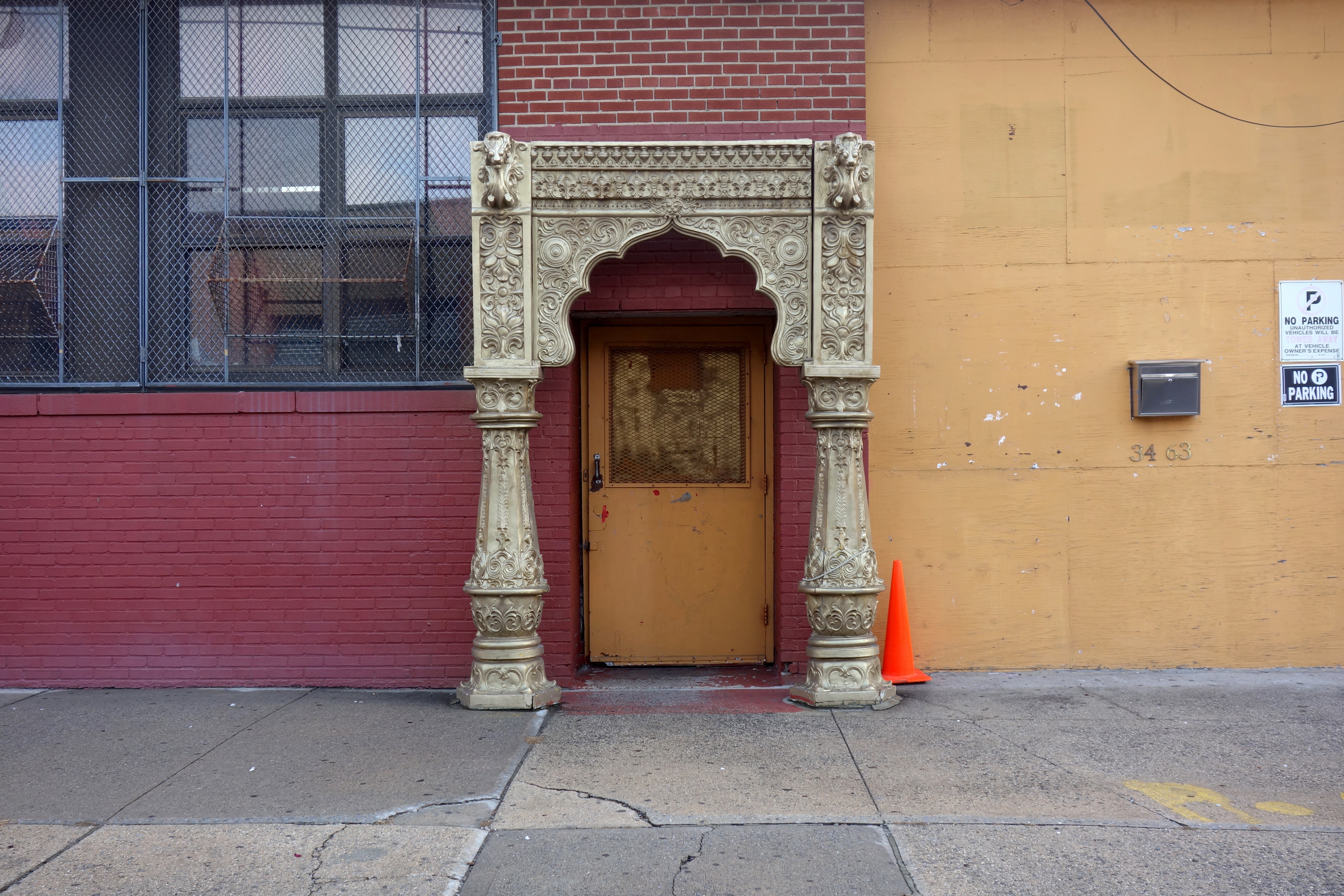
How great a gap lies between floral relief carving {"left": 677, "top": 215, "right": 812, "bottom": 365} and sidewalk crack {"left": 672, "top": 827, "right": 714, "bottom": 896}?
2923 millimetres

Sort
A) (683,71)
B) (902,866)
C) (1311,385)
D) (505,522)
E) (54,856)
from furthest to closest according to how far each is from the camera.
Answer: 1. (1311,385)
2. (683,71)
3. (505,522)
4. (54,856)
5. (902,866)

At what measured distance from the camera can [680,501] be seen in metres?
7.09

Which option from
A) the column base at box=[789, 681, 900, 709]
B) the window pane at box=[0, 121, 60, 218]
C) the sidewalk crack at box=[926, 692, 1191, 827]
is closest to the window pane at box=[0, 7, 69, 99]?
the window pane at box=[0, 121, 60, 218]

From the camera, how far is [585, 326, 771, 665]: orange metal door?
707 centimetres

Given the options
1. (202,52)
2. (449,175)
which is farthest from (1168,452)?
(202,52)

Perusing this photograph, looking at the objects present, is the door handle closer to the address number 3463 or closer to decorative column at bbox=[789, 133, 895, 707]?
decorative column at bbox=[789, 133, 895, 707]

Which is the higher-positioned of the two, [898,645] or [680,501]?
[680,501]

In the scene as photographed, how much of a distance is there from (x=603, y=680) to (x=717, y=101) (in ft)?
13.2

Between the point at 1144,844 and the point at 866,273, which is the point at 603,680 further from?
the point at 1144,844

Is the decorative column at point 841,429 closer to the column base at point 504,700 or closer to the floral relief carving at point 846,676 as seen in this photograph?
the floral relief carving at point 846,676

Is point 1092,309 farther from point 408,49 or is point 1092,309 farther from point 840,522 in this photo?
point 408,49

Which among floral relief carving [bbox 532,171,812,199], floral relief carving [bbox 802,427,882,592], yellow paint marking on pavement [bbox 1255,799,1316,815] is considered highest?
floral relief carving [bbox 532,171,812,199]

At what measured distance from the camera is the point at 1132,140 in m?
6.80

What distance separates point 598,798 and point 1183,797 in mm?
2633
